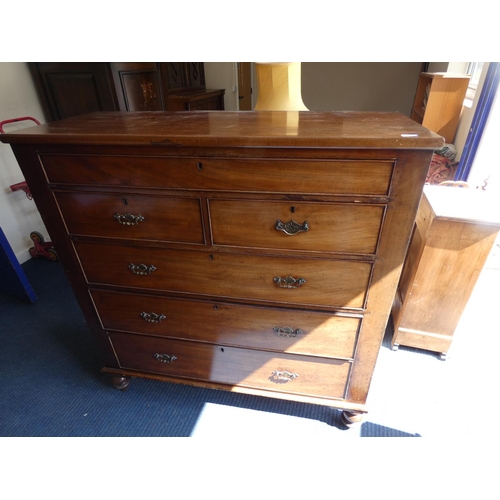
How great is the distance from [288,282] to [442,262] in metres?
0.86

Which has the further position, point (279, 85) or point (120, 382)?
point (120, 382)

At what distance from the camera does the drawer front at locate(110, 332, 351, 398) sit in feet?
4.18

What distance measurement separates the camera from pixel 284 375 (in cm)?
131

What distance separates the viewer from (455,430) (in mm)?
1360

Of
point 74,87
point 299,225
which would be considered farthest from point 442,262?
point 74,87

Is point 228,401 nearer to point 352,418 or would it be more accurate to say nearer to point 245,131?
point 352,418

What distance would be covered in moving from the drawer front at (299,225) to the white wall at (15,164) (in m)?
2.16

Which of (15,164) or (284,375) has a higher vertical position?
(15,164)

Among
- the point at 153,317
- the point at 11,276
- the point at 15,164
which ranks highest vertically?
the point at 15,164

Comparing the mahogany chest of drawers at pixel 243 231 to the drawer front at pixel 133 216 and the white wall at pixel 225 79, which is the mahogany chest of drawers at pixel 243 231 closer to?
the drawer front at pixel 133 216

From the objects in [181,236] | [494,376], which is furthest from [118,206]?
[494,376]

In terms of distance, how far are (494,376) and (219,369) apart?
1.35 meters

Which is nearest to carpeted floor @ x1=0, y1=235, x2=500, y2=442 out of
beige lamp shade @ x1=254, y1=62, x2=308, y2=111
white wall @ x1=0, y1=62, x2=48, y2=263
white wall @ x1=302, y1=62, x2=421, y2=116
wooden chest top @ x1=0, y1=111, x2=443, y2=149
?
white wall @ x1=0, y1=62, x2=48, y2=263
